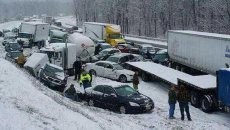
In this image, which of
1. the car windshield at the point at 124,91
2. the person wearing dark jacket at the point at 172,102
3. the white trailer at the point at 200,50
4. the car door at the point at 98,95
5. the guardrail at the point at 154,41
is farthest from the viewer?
the guardrail at the point at 154,41

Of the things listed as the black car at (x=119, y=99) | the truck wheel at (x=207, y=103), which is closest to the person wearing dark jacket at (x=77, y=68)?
the black car at (x=119, y=99)

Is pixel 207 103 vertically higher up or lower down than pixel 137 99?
lower down

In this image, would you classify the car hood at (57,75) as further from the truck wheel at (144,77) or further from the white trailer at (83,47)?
the white trailer at (83,47)

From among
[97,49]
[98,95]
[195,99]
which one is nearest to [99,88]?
[98,95]

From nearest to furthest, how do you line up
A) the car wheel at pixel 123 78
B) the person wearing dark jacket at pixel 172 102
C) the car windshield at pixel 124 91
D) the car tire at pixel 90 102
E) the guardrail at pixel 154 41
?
1. the person wearing dark jacket at pixel 172 102
2. the car windshield at pixel 124 91
3. the car tire at pixel 90 102
4. the car wheel at pixel 123 78
5. the guardrail at pixel 154 41

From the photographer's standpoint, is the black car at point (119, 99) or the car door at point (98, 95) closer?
the black car at point (119, 99)

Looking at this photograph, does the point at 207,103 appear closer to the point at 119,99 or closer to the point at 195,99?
the point at 195,99

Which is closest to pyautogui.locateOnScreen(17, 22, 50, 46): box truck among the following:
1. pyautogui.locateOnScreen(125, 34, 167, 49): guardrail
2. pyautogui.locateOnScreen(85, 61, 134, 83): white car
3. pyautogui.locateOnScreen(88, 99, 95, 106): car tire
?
pyautogui.locateOnScreen(125, 34, 167, 49): guardrail

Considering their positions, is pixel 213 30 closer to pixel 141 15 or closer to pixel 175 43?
pixel 141 15

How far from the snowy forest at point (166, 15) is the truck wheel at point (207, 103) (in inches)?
1992

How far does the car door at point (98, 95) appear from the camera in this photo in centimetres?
2194

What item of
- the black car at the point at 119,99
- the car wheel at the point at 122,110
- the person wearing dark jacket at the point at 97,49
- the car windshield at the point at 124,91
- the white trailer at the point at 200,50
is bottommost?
the car wheel at the point at 122,110

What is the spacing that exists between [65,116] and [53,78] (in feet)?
37.5

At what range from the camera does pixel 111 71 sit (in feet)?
99.9
